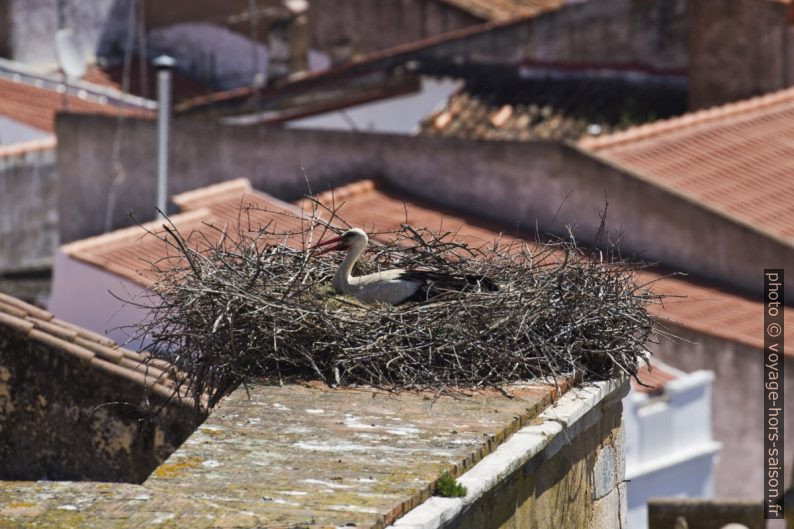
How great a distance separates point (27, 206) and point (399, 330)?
17.7m

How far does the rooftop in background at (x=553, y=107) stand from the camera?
71.2 ft

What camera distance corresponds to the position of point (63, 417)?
8648 millimetres

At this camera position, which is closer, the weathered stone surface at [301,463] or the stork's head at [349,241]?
the weathered stone surface at [301,463]

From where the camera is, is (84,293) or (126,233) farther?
(126,233)

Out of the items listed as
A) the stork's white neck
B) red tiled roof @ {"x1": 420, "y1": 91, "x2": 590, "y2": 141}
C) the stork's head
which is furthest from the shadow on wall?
red tiled roof @ {"x1": 420, "y1": 91, "x2": 590, "y2": 141}

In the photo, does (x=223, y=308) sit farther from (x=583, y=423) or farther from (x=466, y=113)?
(x=466, y=113)

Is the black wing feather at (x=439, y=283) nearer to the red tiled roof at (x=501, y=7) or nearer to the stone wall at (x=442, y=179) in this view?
the stone wall at (x=442, y=179)

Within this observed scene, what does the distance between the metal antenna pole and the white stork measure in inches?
397

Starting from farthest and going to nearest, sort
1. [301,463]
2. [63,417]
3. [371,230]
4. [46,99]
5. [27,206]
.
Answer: [46,99] → [27,206] → [371,230] → [63,417] → [301,463]

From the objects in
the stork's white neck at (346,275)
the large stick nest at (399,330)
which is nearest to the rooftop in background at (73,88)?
the stork's white neck at (346,275)

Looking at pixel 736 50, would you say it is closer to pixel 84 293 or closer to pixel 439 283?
pixel 84 293

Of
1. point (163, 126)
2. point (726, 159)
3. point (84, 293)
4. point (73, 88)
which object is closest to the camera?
point (84, 293)

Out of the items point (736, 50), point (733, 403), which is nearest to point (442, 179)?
point (733, 403)

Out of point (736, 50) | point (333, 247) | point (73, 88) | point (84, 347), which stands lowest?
point (84, 347)
